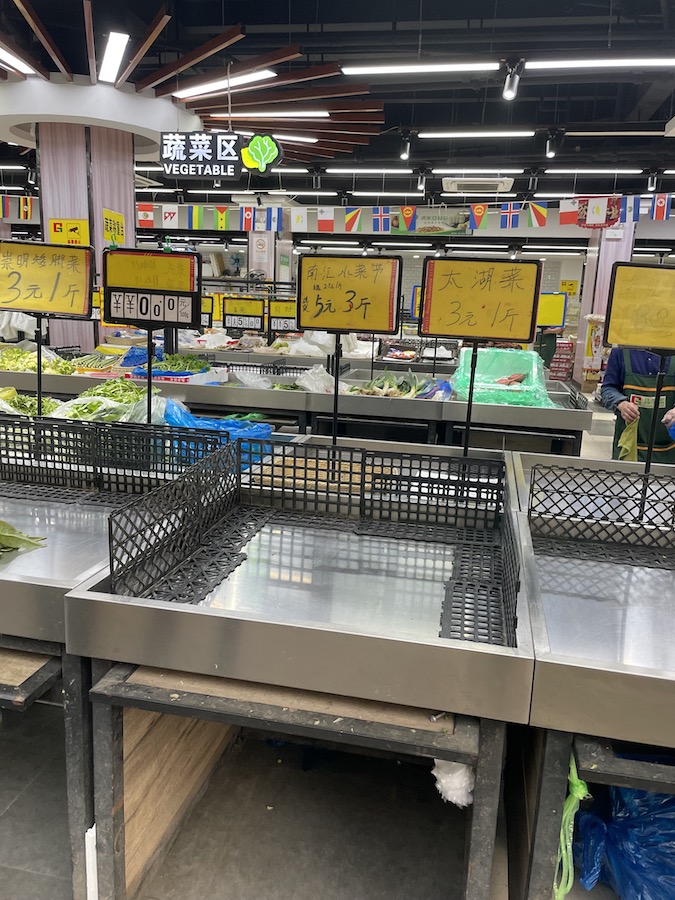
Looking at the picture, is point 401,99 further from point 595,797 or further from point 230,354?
point 595,797

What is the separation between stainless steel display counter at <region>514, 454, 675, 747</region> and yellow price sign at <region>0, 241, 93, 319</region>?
1996mm

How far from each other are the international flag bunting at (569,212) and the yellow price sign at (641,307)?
11.4m

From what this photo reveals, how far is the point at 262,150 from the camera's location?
6.74 m

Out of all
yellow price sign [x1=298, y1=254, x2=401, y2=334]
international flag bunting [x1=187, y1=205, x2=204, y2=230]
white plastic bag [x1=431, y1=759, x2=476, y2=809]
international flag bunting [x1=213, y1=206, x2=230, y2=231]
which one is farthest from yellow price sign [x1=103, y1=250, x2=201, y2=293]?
international flag bunting [x1=187, y1=205, x2=204, y2=230]

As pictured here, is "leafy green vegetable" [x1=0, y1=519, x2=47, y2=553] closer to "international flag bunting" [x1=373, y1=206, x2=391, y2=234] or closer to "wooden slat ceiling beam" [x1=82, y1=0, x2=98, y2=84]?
"wooden slat ceiling beam" [x1=82, y1=0, x2=98, y2=84]

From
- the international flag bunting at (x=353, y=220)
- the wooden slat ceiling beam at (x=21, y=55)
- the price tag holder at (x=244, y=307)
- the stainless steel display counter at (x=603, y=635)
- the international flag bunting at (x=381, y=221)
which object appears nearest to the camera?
the stainless steel display counter at (x=603, y=635)

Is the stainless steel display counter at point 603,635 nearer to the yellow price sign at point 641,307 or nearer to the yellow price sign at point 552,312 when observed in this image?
the yellow price sign at point 641,307

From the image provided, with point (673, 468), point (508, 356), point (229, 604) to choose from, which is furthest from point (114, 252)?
point (508, 356)

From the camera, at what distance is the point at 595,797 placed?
6.05 ft

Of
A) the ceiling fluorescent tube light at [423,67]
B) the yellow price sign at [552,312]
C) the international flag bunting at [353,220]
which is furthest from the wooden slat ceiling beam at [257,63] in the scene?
the international flag bunting at [353,220]

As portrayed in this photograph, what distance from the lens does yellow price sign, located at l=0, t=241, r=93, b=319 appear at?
2711 mm

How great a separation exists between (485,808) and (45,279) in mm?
2527

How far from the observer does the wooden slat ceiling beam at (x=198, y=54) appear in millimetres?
6062

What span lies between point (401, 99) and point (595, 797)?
425 inches
